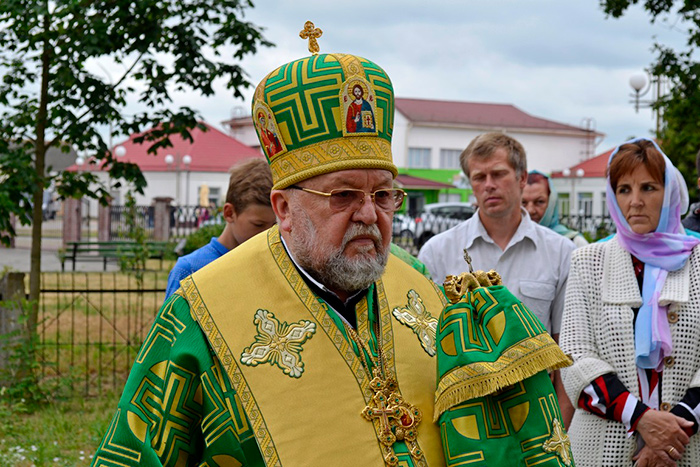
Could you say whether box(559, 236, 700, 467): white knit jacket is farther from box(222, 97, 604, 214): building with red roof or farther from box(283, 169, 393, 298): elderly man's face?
box(222, 97, 604, 214): building with red roof

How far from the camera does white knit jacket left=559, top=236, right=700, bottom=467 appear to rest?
345 cm

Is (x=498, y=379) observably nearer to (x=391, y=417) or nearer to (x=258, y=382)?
(x=391, y=417)

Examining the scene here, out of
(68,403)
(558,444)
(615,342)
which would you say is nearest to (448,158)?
(68,403)

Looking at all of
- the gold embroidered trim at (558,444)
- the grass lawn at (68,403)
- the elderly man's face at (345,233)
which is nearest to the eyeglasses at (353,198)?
the elderly man's face at (345,233)

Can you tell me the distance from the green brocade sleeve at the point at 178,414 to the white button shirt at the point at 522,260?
2157 millimetres

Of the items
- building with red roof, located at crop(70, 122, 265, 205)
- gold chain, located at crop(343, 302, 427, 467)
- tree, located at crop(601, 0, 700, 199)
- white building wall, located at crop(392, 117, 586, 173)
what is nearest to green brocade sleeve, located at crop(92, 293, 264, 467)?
gold chain, located at crop(343, 302, 427, 467)

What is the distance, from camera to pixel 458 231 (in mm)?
4473

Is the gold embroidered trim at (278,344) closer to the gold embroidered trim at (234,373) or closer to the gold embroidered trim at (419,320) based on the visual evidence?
the gold embroidered trim at (234,373)

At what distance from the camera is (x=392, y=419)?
2.32 meters

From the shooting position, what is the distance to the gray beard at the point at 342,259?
2.42 m

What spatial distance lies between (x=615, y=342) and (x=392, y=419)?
155 centimetres

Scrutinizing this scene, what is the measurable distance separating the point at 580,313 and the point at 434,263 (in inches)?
37.3

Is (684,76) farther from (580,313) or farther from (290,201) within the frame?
(290,201)

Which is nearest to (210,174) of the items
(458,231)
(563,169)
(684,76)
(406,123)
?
(406,123)
